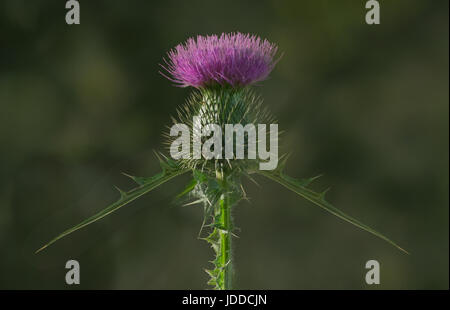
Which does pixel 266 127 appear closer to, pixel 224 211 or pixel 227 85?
pixel 227 85

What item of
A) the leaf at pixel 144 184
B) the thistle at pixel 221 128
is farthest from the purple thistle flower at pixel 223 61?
the leaf at pixel 144 184

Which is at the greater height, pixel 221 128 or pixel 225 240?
pixel 221 128

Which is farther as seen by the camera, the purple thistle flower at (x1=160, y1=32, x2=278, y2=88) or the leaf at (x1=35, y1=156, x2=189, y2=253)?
the purple thistle flower at (x1=160, y1=32, x2=278, y2=88)

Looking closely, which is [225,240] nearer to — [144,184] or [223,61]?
[144,184]

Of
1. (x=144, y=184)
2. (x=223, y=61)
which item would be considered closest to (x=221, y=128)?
(x=223, y=61)

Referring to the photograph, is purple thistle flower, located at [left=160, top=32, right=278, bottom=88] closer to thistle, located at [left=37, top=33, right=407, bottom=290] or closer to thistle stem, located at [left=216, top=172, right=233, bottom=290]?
thistle, located at [left=37, top=33, right=407, bottom=290]

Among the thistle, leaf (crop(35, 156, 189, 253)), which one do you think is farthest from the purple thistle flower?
leaf (crop(35, 156, 189, 253))

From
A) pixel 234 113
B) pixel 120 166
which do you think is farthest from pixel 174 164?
pixel 120 166

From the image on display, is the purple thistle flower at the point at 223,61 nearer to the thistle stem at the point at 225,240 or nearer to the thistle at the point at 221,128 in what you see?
the thistle at the point at 221,128
